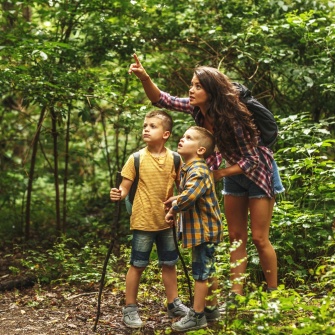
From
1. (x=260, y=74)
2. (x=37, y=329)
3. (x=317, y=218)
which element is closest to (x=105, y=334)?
(x=37, y=329)

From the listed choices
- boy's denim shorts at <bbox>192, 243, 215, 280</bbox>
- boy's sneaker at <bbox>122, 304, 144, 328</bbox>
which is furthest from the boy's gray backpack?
boy's sneaker at <bbox>122, 304, 144, 328</bbox>

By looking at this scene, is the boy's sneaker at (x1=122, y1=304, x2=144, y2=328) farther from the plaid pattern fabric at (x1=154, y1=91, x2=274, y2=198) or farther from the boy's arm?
the plaid pattern fabric at (x1=154, y1=91, x2=274, y2=198)

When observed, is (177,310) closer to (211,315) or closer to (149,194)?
(211,315)

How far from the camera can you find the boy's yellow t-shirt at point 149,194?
4.00 metres

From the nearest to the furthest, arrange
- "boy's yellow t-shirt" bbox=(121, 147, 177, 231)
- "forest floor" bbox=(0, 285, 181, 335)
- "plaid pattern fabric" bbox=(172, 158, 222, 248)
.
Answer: "plaid pattern fabric" bbox=(172, 158, 222, 248) < "boy's yellow t-shirt" bbox=(121, 147, 177, 231) < "forest floor" bbox=(0, 285, 181, 335)

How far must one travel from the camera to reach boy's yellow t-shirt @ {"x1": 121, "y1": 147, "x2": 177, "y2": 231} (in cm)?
400

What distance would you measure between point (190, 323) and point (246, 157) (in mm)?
1254

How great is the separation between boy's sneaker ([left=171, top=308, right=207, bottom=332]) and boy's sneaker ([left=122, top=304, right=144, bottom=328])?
352 millimetres

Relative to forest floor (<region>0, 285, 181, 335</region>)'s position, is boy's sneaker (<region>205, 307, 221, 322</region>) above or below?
above

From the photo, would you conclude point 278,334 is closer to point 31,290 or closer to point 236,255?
point 236,255

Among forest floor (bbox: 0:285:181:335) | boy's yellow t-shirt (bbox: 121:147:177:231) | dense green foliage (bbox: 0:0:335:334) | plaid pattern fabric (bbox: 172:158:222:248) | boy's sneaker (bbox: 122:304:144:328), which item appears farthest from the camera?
dense green foliage (bbox: 0:0:335:334)

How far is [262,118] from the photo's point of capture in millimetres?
3936

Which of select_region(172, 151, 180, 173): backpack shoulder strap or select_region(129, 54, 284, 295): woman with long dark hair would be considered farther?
select_region(172, 151, 180, 173): backpack shoulder strap

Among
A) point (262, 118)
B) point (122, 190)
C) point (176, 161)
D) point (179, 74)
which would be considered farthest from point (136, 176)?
point (179, 74)
